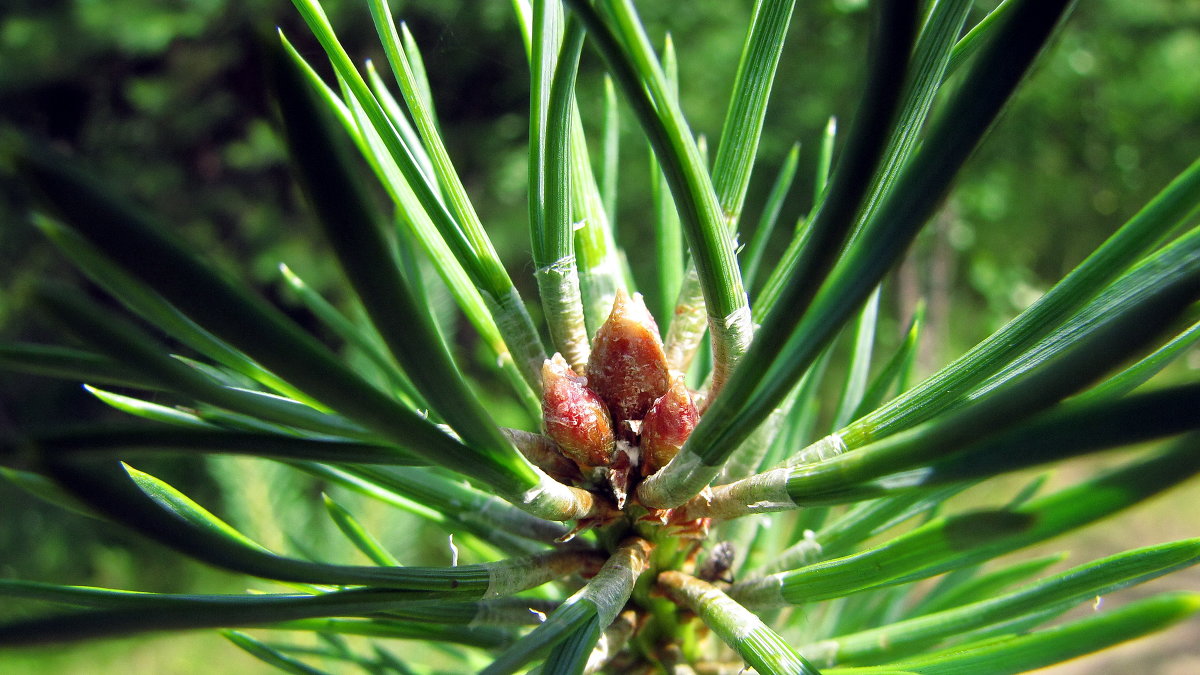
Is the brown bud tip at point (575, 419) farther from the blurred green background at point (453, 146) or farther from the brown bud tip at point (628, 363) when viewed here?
the blurred green background at point (453, 146)

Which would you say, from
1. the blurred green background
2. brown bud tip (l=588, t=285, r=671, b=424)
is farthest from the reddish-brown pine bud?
the blurred green background

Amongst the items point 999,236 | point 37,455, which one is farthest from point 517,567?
point 999,236

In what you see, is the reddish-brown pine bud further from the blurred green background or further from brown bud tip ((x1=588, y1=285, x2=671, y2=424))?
the blurred green background

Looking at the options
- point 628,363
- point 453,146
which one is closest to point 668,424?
point 628,363

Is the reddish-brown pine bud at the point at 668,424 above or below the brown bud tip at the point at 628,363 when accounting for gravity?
below

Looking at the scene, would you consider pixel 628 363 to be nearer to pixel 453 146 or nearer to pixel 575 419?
pixel 575 419

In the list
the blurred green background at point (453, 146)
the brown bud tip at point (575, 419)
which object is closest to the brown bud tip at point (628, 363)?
the brown bud tip at point (575, 419)
